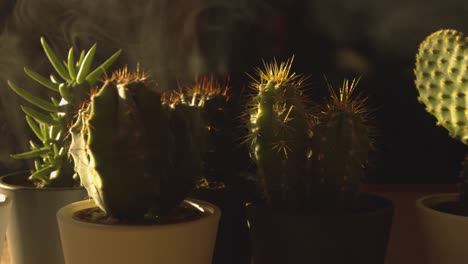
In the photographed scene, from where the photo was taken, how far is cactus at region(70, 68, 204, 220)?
0.56 metres

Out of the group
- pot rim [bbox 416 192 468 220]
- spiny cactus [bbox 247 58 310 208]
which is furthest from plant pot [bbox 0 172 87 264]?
pot rim [bbox 416 192 468 220]

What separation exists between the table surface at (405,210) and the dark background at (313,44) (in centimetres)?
1

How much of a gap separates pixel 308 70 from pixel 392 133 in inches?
6.5

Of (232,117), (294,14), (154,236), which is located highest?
(294,14)

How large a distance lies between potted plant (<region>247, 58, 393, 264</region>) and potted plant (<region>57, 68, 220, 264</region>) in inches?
3.1

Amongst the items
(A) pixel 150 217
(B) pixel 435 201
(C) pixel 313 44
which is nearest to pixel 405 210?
(B) pixel 435 201

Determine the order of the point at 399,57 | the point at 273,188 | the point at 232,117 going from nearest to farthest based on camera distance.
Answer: the point at 273,188 < the point at 232,117 < the point at 399,57

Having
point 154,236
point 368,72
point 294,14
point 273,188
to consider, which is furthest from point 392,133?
point 154,236

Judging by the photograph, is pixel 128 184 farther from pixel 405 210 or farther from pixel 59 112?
pixel 405 210

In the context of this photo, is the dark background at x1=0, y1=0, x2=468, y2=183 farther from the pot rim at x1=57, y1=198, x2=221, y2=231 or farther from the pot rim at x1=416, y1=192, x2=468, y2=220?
the pot rim at x1=57, y1=198, x2=221, y2=231

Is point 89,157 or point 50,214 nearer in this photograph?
point 89,157

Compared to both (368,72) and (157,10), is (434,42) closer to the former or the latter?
(368,72)

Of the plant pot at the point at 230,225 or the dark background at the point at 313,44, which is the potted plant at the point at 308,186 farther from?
the dark background at the point at 313,44

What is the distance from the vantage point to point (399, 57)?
932 millimetres
